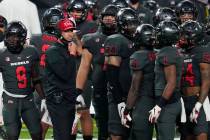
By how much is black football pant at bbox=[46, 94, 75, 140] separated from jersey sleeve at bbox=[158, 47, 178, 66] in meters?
1.08

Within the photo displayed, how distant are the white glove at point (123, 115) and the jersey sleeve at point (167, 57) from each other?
0.69 m

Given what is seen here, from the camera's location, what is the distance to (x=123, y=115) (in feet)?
23.4

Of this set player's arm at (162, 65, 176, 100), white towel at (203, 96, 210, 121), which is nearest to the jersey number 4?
player's arm at (162, 65, 176, 100)

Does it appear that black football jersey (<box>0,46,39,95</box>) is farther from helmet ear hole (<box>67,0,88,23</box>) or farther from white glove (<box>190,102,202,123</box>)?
white glove (<box>190,102,202,123</box>)

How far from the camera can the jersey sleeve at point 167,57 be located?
6757mm

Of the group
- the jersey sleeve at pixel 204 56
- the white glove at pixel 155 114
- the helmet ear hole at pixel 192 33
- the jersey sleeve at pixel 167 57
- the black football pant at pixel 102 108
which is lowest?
the black football pant at pixel 102 108

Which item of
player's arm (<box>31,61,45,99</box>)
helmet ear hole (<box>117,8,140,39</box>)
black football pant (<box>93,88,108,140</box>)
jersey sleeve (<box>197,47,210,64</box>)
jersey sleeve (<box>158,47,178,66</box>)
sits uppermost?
helmet ear hole (<box>117,8,140,39</box>)

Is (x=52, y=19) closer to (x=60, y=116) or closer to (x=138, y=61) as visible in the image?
(x=60, y=116)

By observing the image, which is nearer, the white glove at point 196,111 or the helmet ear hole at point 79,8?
the white glove at point 196,111

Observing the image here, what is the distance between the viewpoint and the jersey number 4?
7.64m

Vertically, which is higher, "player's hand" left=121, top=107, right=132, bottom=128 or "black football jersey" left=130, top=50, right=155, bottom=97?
"black football jersey" left=130, top=50, right=155, bottom=97

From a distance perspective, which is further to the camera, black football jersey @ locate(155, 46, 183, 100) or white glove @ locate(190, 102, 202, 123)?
white glove @ locate(190, 102, 202, 123)

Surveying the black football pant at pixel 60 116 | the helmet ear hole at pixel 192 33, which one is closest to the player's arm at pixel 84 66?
the black football pant at pixel 60 116

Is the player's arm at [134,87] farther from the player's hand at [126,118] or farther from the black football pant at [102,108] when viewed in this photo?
the black football pant at [102,108]
